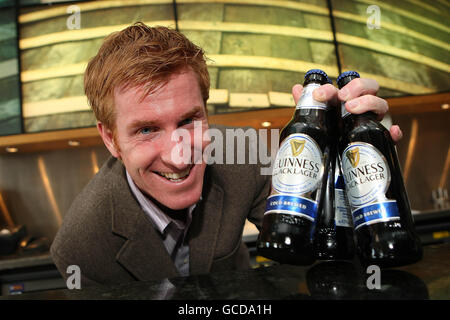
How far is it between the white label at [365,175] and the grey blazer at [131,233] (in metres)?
0.49

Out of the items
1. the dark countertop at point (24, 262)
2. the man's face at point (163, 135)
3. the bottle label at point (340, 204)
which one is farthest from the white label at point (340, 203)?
the dark countertop at point (24, 262)

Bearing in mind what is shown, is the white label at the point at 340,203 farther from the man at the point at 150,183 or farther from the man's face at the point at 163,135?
the man's face at the point at 163,135

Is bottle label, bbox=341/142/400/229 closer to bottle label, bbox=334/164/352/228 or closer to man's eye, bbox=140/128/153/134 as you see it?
bottle label, bbox=334/164/352/228

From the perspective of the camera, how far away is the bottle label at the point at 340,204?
0.55m

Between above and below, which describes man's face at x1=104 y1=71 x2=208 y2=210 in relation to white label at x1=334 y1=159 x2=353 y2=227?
above

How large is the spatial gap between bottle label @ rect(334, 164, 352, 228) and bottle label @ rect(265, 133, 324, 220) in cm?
7

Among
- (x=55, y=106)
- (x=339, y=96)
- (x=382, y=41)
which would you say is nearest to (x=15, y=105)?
(x=55, y=106)

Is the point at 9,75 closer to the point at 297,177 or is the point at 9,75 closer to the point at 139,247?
the point at 139,247

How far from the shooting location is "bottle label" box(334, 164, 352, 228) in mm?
552

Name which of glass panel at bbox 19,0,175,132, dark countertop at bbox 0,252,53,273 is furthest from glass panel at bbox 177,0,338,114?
dark countertop at bbox 0,252,53,273

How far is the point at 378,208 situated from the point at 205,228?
0.53 m

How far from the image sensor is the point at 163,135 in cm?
74

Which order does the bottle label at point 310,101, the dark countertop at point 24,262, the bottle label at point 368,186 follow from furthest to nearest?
the dark countertop at point 24,262, the bottle label at point 310,101, the bottle label at point 368,186
